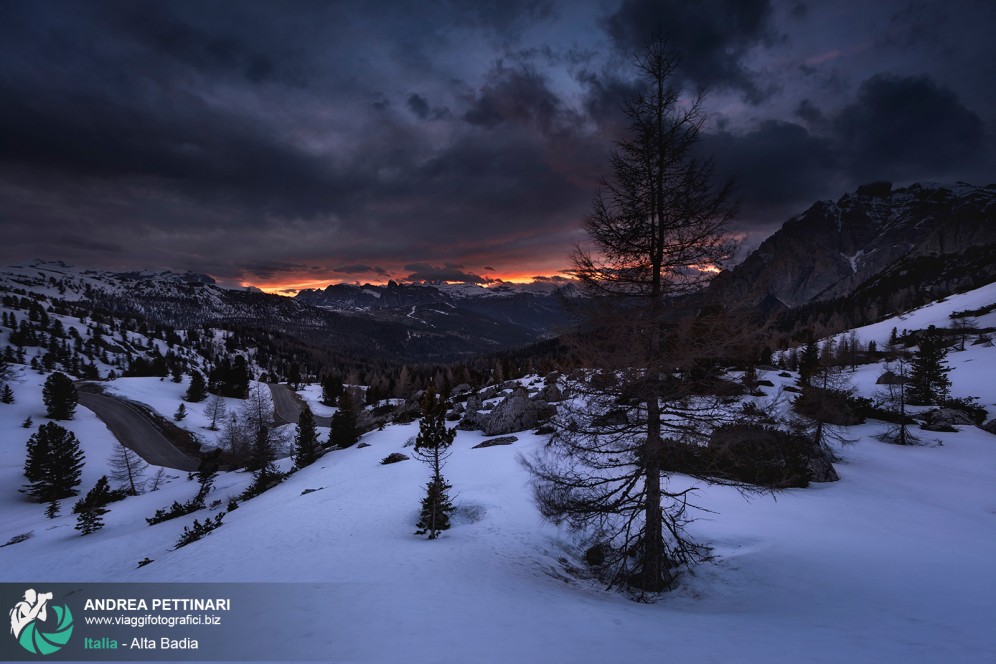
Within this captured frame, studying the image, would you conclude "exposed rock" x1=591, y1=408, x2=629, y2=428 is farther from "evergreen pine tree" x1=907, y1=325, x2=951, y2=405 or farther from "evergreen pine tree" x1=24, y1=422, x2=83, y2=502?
"evergreen pine tree" x1=24, y1=422, x2=83, y2=502

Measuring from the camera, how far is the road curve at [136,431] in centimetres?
4669

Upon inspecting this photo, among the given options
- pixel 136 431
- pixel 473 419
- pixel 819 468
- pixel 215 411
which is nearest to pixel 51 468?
pixel 136 431

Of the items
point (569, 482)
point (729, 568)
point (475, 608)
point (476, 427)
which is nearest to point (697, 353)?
point (569, 482)

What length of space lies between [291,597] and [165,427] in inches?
2683

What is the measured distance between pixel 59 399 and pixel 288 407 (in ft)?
115

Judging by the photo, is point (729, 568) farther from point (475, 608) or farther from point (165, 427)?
point (165, 427)

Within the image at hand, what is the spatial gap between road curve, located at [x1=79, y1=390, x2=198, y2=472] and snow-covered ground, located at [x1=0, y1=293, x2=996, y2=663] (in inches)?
684

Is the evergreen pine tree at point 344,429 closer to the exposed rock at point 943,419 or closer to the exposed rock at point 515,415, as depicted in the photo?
the exposed rock at point 515,415

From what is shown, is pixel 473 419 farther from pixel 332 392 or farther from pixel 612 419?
pixel 332 392

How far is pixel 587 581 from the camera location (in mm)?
11594

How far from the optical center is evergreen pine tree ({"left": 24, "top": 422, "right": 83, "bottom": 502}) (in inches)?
1337

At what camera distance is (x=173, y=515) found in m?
26.6

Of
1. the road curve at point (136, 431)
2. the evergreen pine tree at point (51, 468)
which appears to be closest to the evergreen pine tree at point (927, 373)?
the road curve at point (136, 431)

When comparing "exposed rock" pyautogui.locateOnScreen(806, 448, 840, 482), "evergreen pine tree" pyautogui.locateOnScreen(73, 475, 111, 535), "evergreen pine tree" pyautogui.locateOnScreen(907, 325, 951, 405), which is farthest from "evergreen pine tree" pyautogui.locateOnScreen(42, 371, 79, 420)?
"evergreen pine tree" pyautogui.locateOnScreen(907, 325, 951, 405)
